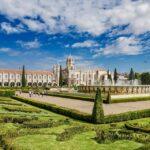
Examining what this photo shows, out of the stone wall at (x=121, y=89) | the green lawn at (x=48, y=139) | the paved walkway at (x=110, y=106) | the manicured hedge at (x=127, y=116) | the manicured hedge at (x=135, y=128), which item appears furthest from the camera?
the stone wall at (x=121, y=89)

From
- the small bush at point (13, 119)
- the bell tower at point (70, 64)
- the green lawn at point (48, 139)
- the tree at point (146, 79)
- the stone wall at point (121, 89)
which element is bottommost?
the green lawn at point (48, 139)

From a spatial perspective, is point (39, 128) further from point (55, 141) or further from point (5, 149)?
point (5, 149)

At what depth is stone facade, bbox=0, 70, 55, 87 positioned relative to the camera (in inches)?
5007

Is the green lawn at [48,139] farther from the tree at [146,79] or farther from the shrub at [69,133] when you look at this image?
the tree at [146,79]

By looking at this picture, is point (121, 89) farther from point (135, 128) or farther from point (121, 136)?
point (121, 136)

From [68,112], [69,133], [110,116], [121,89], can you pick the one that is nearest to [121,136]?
[69,133]

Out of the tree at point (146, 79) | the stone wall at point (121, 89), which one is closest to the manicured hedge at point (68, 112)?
the stone wall at point (121, 89)

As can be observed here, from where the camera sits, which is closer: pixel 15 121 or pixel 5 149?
pixel 5 149

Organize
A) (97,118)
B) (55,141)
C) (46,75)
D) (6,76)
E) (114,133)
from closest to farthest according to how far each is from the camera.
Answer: (55,141), (114,133), (97,118), (6,76), (46,75)

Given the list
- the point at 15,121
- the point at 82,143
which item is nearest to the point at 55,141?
the point at 82,143

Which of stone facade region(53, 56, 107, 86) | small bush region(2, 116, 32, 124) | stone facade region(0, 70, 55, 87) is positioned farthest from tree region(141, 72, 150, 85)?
small bush region(2, 116, 32, 124)

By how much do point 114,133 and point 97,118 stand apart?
14.0 ft

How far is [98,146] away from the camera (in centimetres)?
1148

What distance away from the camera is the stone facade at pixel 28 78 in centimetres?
12719
